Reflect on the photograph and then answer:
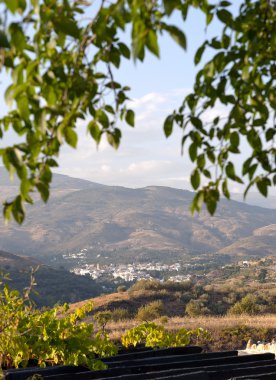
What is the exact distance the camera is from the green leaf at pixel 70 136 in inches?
117

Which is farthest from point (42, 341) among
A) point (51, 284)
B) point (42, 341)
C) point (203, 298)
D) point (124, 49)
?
point (51, 284)

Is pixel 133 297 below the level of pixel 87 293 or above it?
above

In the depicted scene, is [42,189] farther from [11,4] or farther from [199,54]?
[199,54]

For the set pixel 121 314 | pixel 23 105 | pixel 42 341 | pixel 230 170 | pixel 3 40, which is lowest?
pixel 121 314

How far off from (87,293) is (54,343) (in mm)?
67234

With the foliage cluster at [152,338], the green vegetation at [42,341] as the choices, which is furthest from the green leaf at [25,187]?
the foliage cluster at [152,338]

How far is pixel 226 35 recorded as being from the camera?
3443 mm

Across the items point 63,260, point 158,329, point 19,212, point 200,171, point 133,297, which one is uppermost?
point 200,171

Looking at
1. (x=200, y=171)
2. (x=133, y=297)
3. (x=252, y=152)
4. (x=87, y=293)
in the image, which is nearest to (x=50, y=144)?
(x=200, y=171)

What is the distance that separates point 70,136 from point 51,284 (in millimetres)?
70690

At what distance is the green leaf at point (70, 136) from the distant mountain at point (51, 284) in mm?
58783

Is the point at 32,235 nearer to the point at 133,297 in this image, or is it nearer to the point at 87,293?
the point at 87,293

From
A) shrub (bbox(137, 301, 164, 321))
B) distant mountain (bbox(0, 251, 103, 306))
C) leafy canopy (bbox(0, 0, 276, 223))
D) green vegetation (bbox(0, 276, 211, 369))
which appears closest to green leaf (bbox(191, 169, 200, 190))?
leafy canopy (bbox(0, 0, 276, 223))

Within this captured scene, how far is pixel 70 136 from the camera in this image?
2.98 metres
